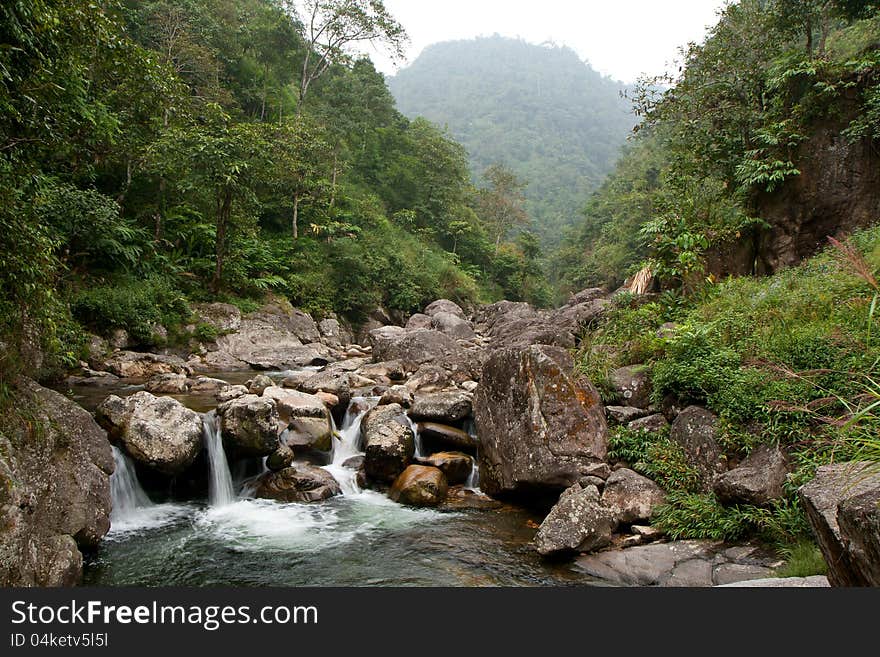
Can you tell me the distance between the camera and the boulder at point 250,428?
25.7 ft

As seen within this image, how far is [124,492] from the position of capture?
6.82 meters

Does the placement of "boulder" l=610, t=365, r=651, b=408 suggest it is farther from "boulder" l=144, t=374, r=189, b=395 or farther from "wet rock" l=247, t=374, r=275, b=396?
"boulder" l=144, t=374, r=189, b=395

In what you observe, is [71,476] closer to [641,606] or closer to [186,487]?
[186,487]

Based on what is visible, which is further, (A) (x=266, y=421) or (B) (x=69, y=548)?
(A) (x=266, y=421)

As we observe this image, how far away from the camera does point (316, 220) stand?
26.0 metres

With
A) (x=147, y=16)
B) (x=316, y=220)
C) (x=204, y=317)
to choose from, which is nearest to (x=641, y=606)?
(x=204, y=317)

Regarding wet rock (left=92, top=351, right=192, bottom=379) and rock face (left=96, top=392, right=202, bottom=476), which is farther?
wet rock (left=92, top=351, right=192, bottom=379)

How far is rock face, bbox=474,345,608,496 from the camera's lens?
7.07m

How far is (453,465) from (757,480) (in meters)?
4.40

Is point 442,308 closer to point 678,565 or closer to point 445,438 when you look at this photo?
point 445,438

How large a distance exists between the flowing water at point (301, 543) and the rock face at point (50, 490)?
0.60 m

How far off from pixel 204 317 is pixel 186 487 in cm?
996

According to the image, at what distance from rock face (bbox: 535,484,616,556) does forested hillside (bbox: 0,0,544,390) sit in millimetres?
5677

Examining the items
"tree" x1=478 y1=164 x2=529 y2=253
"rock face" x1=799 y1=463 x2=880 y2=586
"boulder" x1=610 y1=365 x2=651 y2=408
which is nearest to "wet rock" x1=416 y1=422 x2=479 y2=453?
"boulder" x1=610 y1=365 x2=651 y2=408
